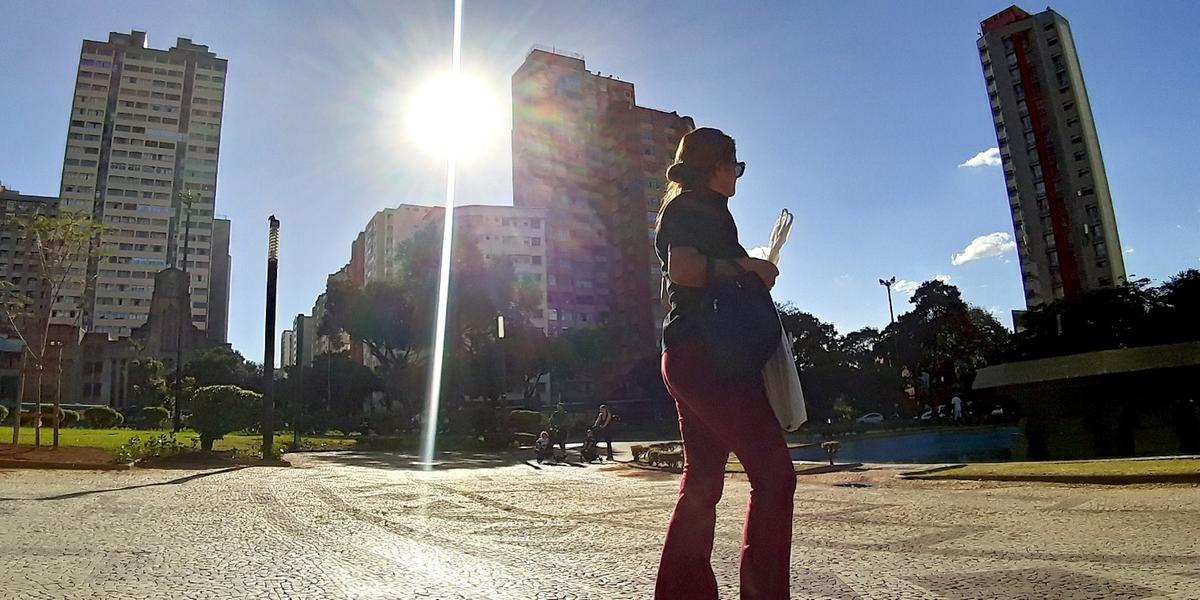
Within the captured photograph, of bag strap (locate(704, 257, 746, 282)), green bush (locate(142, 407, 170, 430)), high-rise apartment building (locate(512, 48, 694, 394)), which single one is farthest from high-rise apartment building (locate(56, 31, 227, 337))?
bag strap (locate(704, 257, 746, 282))

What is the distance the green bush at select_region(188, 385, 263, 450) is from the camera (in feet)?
49.9

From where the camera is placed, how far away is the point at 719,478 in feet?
7.47

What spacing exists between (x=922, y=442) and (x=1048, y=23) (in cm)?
6786

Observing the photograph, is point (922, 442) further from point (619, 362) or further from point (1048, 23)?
point (1048, 23)

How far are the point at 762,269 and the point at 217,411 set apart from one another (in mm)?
15936

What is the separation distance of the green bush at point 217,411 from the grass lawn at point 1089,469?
14063mm

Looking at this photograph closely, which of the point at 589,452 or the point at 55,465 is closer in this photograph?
the point at 55,465

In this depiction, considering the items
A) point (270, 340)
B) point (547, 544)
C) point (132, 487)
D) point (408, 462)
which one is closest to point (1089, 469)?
point (547, 544)

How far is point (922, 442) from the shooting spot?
24000 mm

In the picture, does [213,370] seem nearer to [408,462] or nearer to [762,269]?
[408,462]

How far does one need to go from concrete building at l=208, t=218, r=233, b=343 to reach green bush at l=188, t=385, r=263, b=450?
109250 mm

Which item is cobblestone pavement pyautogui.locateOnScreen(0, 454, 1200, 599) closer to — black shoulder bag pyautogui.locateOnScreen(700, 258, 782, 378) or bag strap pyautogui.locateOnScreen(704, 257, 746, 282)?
black shoulder bag pyautogui.locateOnScreen(700, 258, 782, 378)

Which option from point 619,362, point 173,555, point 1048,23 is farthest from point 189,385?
point 1048,23

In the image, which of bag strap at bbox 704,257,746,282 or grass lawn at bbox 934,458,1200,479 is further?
grass lawn at bbox 934,458,1200,479
